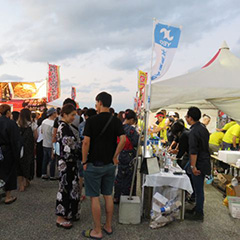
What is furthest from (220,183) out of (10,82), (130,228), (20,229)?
(10,82)

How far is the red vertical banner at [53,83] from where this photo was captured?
14.7 metres

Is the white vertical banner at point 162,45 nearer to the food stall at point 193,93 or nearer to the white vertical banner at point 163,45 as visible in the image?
the white vertical banner at point 163,45

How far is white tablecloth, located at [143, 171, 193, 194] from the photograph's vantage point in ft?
10.7

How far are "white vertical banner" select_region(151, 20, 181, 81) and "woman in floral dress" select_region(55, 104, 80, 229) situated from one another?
1.72 m

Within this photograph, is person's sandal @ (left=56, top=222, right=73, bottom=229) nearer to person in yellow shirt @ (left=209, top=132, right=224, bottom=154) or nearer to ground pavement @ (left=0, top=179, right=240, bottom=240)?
ground pavement @ (left=0, top=179, right=240, bottom=240)

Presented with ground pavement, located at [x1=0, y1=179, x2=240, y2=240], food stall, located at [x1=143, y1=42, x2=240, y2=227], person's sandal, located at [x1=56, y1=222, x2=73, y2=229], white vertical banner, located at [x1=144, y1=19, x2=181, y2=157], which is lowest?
ground pavement, located at [x1=0, y1=179, x2=240, y2=240]

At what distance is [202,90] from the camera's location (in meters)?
3.53

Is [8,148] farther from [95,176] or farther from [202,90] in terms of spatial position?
[202,90]

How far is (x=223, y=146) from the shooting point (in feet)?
19.8

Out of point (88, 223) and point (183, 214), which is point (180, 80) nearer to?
point (183, 214)

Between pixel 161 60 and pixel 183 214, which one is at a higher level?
pixel 161 60

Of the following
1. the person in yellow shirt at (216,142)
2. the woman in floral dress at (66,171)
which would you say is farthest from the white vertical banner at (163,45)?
the person in yellow shirt at (216,142)

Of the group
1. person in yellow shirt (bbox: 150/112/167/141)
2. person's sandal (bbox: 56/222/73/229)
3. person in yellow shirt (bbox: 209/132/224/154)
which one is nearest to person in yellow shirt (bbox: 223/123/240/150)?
person in yellow shirt (bbox: 209/132/224/154)

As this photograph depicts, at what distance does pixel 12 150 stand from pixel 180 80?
298 cm
